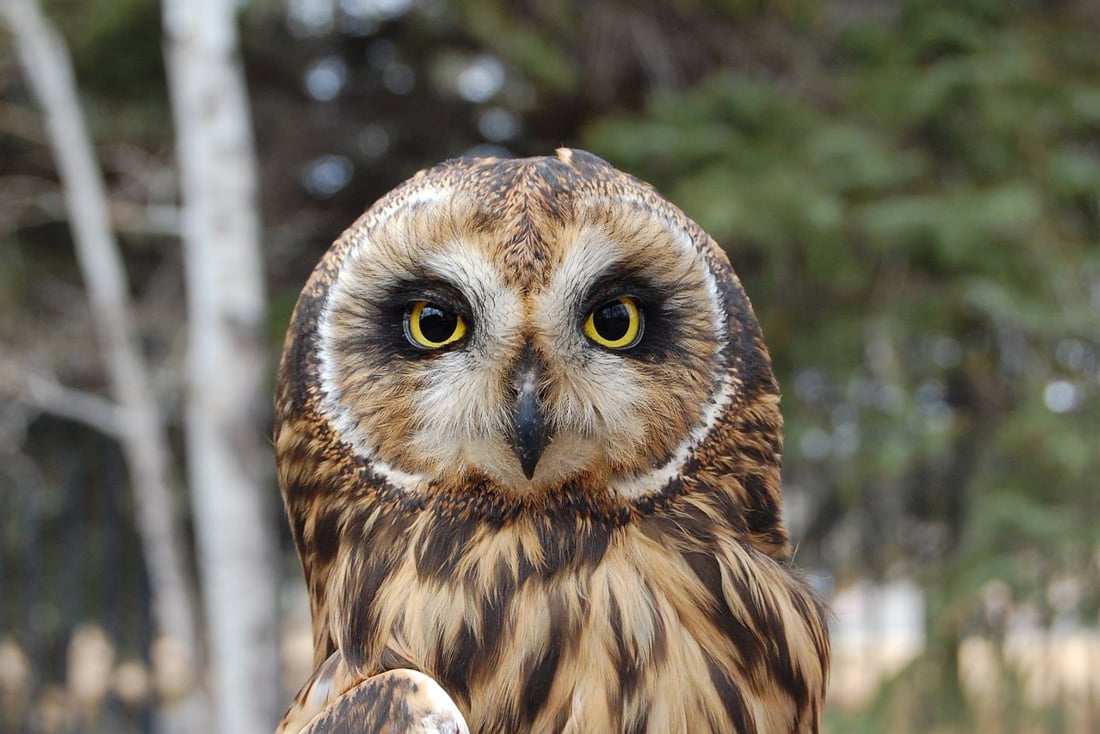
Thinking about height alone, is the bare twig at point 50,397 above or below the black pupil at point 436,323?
below

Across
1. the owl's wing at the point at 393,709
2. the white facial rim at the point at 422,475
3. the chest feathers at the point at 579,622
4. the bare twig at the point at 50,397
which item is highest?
the white facial rim at the point at 422,475

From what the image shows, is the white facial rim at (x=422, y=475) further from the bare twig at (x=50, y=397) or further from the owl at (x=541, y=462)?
the bare twig at (x=50, y=397)

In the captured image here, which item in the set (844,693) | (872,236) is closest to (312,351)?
(872,236)

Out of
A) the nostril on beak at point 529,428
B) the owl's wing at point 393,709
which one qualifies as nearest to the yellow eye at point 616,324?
the nostril on beak at point 529,428

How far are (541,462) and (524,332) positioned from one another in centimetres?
18

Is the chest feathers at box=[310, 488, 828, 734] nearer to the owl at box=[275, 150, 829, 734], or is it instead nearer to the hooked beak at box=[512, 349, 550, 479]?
the owl at box=[275, 150, 829, 734]

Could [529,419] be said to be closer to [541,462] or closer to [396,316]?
[541,462]

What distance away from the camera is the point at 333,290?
127 cm

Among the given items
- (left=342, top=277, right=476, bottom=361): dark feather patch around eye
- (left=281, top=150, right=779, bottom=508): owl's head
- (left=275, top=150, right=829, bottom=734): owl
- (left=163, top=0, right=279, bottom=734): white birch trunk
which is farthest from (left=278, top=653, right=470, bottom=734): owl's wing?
(left=163, top=0, right=279, bottom=734): white birch trunk

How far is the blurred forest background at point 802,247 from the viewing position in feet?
12.8

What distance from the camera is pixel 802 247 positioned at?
401cm

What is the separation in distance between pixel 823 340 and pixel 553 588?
3197mm

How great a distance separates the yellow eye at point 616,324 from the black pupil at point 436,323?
0.16 metres

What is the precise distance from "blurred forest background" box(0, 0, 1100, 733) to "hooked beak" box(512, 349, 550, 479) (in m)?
2.57
